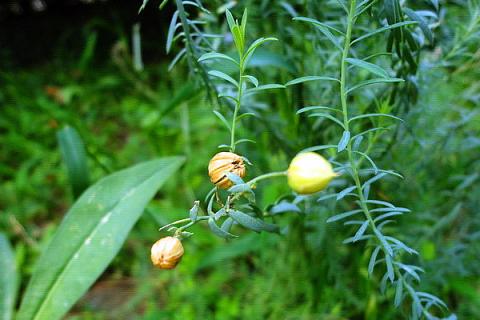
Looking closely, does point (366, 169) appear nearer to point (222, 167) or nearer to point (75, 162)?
point (222, 167)

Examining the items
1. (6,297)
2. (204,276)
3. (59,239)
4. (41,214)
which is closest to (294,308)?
(204,276)

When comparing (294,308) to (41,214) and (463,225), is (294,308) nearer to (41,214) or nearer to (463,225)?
(463,225)

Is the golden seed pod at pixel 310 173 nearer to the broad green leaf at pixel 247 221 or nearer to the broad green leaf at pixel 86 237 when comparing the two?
the broad green leaf at pixel 247 221

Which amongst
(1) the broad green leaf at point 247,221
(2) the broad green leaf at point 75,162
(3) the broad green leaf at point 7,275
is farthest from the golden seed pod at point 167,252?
(3) the broad green leaf at point 7,275

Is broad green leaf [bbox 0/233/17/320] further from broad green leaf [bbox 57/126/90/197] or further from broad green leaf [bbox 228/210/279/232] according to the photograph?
broad green leaf [bbox 228/210/279/232]

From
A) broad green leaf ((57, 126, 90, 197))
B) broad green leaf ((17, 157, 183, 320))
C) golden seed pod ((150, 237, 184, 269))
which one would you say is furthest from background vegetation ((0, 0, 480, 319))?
golden seed pod ((150, 237, 184, 269))

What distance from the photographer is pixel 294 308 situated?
97 centimetres

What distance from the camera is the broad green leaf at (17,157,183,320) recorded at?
2.67 ft

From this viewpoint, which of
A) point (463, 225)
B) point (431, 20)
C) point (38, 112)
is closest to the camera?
point (431, 20)

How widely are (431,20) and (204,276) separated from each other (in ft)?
2.37

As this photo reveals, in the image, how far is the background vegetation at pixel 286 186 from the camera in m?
0.76

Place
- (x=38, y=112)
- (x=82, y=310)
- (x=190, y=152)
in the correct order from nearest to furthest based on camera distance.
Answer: (x=82, y=310), (x=190, y=152), (x=38, y=112)

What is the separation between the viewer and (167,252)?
0.46 meters

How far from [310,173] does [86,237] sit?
0.54 metres
